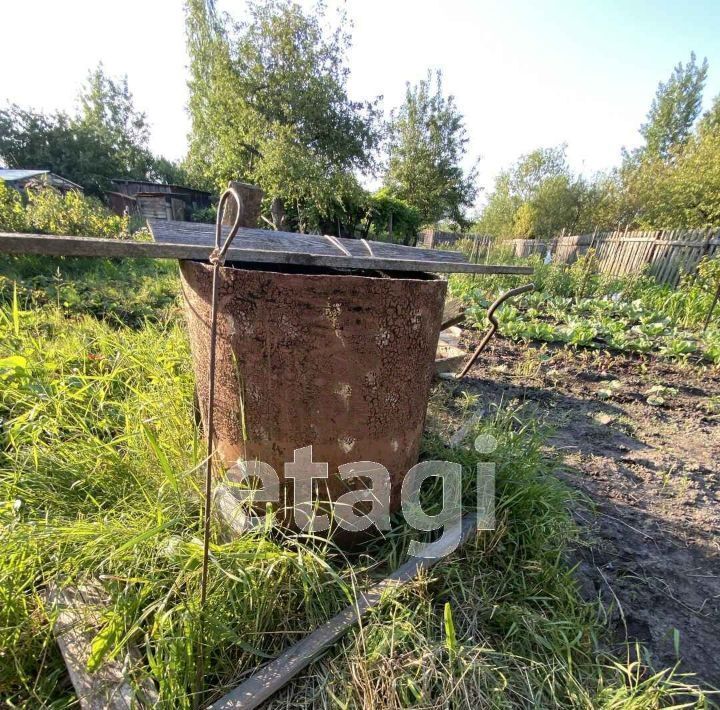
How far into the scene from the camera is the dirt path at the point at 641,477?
1.48 meters

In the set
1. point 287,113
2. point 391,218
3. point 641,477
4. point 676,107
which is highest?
point 676,107

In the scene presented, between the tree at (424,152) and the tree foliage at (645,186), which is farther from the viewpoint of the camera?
the tree at (424,152)

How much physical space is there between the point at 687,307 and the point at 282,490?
7.28 metres

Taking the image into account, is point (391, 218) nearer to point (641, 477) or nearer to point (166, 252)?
point (641, 477)

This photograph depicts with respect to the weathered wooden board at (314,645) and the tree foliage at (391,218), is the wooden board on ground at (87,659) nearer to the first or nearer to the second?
the weathered wooden board at (314,645)

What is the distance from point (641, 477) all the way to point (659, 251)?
31.6 feet

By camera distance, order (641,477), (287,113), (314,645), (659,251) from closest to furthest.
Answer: (314,645) < (641,477) < (659,251) < (287,113)

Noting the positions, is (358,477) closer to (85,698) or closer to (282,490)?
(282,490)

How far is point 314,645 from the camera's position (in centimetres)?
107

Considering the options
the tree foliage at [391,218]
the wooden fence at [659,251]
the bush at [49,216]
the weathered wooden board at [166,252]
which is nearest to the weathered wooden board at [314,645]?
the weathered wooden board at [166,252]

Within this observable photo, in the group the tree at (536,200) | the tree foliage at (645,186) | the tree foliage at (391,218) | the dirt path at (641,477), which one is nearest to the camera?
the dirt path at (641,477)

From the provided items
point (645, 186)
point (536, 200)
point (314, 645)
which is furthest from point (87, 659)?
point (536, 200)

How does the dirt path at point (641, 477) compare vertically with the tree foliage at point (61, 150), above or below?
below

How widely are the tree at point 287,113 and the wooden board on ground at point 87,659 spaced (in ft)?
46.4
